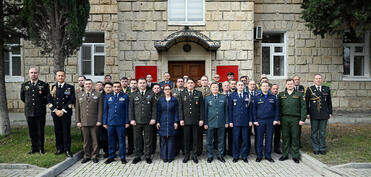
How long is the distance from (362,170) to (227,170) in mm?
2664

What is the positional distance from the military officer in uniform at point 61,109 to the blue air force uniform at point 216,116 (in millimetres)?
3187

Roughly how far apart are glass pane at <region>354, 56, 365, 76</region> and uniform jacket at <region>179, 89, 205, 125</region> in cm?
979

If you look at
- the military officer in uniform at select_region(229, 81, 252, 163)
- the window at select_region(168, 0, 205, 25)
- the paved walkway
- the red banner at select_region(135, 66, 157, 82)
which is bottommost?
the paved walkway

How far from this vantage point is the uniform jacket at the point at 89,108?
6164mm

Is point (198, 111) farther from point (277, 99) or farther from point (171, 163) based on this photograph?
point (277, 99)

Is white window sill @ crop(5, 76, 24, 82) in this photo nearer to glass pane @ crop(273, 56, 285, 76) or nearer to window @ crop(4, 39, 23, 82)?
window @ crop(4, 39, 23, 82)

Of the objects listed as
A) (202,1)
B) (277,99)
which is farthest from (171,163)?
(202,1)

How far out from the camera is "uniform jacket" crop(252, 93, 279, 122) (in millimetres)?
6250

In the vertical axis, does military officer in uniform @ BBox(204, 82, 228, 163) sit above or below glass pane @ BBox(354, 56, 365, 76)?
below

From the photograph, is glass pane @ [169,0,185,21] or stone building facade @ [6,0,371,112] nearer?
stone building facade @ [6,0,371,112]

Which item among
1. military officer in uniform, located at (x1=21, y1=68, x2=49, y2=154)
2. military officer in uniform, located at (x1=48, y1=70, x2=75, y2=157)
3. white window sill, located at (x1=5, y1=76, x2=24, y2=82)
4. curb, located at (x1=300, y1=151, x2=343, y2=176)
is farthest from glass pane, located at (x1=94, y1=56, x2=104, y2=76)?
curb, located at (x1=300, y1=151, x2=343, y2=176)

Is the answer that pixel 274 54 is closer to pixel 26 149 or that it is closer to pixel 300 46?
pixel 300 46

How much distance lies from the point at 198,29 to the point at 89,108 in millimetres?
5910

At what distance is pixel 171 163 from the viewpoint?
240 inches
